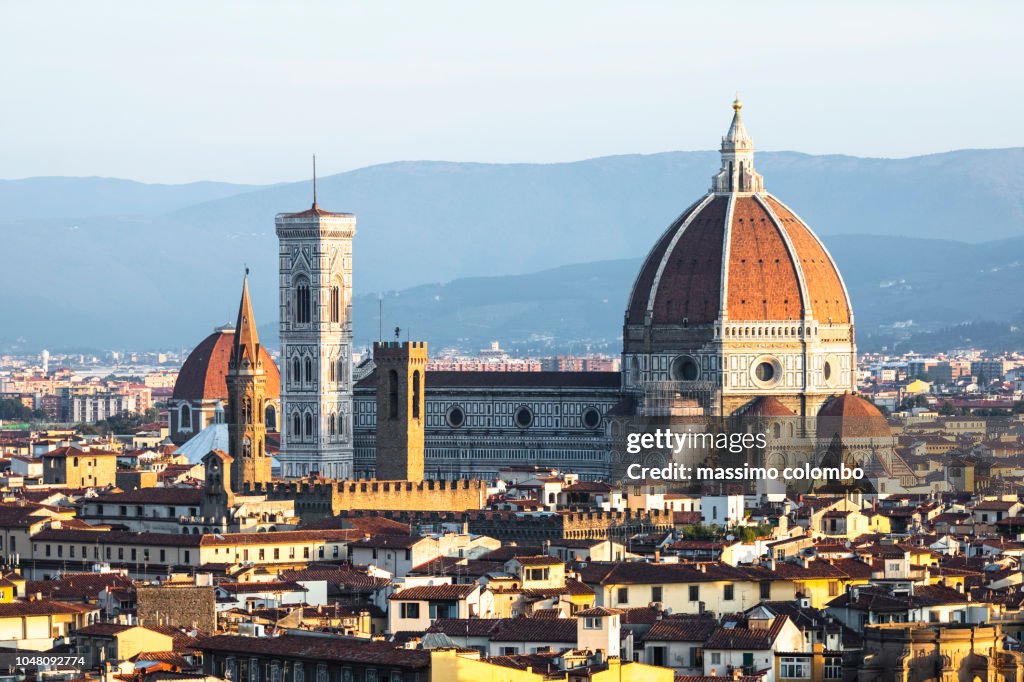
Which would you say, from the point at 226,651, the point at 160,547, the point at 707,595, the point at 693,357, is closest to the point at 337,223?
the point at 693,357

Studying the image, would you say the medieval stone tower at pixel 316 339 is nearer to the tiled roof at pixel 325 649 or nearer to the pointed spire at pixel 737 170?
the pointed spire at pixel 737 170

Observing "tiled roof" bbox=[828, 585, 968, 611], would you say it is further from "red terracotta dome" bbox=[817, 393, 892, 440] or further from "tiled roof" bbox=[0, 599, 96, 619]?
"red terracotta dome" bbox=[817, 393, 892, 440]

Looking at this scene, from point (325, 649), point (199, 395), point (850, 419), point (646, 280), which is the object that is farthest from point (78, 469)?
point (325, 649)

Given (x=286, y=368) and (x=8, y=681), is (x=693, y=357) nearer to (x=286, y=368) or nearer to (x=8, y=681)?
(x=286, y=368)

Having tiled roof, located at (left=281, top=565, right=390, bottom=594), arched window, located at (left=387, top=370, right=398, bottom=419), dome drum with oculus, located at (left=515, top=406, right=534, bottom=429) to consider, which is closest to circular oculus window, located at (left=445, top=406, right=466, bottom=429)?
dome drum with oculus, located at (left=515, top=406, right=534, bottom=429)

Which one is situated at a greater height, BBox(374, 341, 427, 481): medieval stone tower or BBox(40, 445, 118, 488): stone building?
BBox(374, 341, 427, 481): medieval stone tower

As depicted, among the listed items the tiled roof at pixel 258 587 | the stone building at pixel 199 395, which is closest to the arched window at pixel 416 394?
the stone building at pixel 199 395

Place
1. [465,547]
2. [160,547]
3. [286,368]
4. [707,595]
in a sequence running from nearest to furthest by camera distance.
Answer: [707,595] → [465,547] → [160,547] → [286,368]
